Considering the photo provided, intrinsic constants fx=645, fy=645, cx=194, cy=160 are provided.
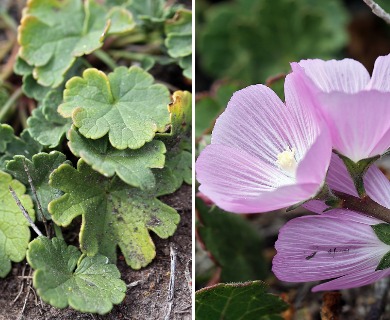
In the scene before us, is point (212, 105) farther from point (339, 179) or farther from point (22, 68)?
point (339, 179)

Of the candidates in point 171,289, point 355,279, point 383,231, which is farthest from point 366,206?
point 171,289

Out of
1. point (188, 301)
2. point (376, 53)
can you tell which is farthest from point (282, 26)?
point (188, 301)

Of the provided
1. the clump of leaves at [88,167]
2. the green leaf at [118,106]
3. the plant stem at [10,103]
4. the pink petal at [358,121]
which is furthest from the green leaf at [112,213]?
the pink petal at [358,121]

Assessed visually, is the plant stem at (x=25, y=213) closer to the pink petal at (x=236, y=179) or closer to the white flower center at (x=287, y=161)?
the pink petal at (x=236, y=179)

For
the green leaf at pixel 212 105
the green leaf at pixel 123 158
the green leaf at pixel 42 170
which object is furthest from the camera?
the green leaf at pixel 212 105

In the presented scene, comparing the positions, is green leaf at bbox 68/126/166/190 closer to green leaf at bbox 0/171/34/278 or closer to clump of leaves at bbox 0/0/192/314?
clump of leaves at bbox 0/0/192/314

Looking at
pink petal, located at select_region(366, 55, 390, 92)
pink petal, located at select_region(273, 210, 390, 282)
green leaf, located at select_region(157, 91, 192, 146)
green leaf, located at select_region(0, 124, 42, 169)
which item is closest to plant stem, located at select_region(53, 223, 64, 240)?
green leaf, located at select_region(0, 124, 42, 169)
